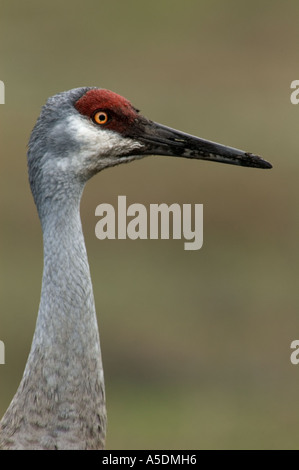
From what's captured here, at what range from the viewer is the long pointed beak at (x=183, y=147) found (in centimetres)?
476

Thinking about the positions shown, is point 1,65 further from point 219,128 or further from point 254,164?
point 254,164

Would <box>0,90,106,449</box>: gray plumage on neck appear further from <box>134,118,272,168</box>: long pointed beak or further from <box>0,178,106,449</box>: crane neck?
<box>134,118,272,168</box>: long pointed beak

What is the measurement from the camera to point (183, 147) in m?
4.79

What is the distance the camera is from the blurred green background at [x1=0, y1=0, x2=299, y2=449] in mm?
8844

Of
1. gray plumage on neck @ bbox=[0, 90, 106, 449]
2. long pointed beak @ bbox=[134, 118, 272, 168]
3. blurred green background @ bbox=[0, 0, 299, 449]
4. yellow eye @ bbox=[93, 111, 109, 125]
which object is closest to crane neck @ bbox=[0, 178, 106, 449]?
gray plumage on neck @ bbox=[0, 90, 106, 449]

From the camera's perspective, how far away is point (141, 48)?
1594cm

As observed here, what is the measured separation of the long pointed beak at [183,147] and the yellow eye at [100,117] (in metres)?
0.15

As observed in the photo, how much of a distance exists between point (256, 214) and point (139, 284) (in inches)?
81.9

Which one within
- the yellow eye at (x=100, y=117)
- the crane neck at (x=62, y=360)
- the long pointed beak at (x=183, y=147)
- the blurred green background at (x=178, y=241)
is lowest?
the crane neck at (x=62, y=360)

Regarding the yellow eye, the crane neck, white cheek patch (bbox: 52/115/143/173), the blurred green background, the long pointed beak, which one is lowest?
the crane neck

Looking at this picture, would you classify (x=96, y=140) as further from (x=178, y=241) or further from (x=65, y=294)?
(x=178, y=241)

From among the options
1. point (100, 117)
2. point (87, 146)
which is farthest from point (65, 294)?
point (100, 117)

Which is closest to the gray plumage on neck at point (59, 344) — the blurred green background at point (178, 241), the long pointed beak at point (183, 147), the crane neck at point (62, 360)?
the crane neck at point (62, 360)

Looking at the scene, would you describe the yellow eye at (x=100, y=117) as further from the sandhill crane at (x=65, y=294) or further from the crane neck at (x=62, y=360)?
the crane neck at (x=62, y=360)
